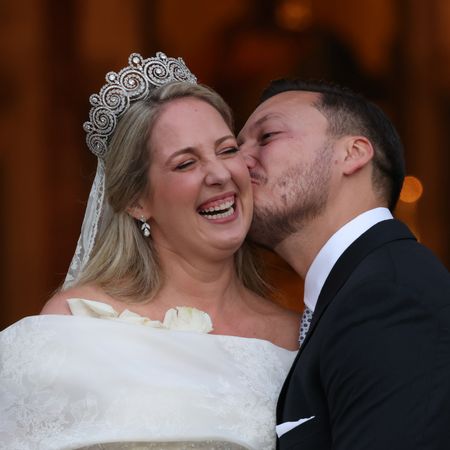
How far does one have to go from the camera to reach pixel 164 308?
3.33 meters

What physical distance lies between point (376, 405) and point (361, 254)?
47 cm

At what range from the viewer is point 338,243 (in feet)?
10.3

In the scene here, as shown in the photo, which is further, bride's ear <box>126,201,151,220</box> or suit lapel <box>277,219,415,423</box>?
bride's ear <box>126,201,151,220</box>

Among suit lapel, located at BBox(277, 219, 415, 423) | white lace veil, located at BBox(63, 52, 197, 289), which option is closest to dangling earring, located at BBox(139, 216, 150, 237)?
white lace veil, located at BBox(63, 52, 197, 289)

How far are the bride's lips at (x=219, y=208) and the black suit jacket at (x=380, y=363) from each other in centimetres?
57

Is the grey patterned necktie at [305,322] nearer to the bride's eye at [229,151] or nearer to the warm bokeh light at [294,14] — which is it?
the bride's eye at [229,151]

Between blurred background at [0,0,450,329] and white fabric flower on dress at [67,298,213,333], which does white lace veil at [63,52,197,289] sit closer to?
white fabric flower on dress at [67,298,213,333]

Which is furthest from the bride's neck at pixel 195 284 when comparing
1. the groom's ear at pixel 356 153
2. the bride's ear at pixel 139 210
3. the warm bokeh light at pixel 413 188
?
the warm bokeh light at pixel 413 188

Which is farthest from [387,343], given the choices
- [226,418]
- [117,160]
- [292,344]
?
[117,160]

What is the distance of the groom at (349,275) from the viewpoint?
2.60 m

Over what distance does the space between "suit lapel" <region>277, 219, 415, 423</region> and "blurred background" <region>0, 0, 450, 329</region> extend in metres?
3.69

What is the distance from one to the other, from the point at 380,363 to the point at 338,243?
58cm

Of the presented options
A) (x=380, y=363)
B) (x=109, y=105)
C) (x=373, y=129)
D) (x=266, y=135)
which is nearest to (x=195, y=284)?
(x=266, y=135)

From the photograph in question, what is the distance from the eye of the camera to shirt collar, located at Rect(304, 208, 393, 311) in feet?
10.2
